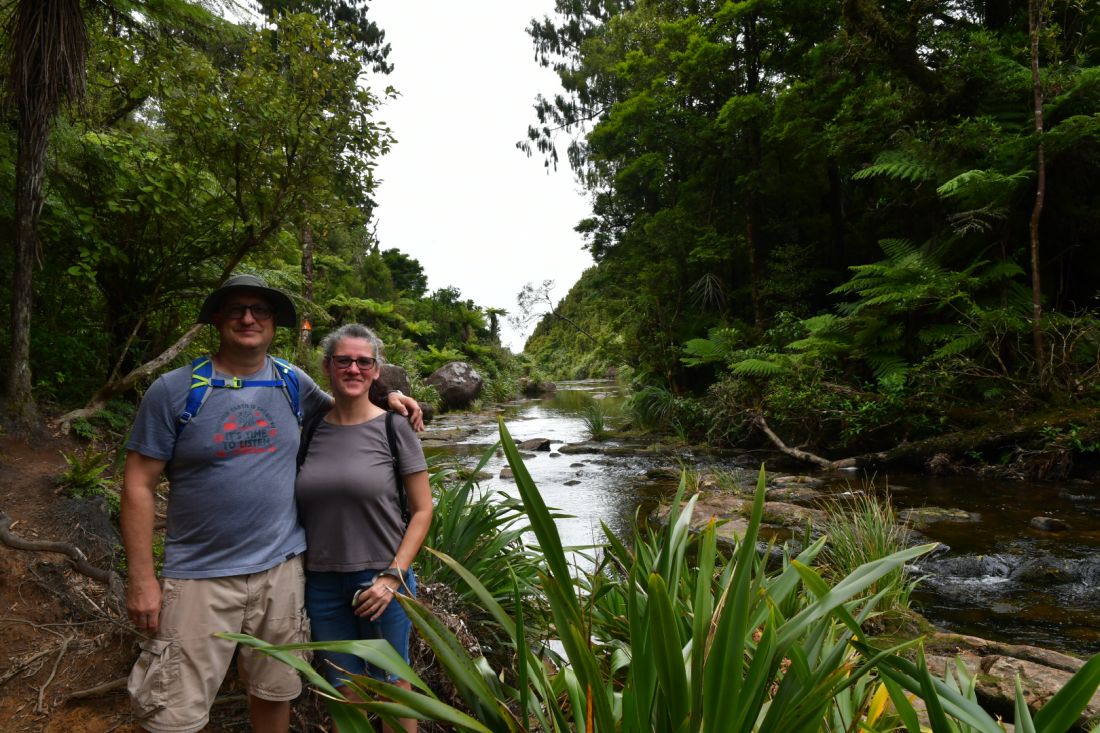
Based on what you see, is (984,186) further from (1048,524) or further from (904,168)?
(1048,524)

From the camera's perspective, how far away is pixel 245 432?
1.78 m

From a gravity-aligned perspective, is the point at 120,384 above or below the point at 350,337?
below

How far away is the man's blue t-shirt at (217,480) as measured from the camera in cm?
170

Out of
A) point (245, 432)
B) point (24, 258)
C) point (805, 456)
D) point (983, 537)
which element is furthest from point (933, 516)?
point (24, 258)

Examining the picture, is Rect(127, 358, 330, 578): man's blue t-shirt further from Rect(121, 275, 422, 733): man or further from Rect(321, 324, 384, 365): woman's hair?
Rect(321, 324, 384, 365): woman's hair

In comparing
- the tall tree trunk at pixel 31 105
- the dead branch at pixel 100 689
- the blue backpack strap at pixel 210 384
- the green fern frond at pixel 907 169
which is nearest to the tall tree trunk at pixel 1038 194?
the green fern frond at pixel 907 169

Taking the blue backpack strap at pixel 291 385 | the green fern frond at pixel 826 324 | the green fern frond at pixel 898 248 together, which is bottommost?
the blue backpack strap at pixel 291 385

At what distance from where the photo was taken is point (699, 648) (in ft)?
3.78

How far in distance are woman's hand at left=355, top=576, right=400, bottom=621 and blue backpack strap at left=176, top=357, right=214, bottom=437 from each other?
0.71m

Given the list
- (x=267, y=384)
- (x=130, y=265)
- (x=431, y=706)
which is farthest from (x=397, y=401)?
(x=130, y=265)

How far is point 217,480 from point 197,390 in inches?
10.5

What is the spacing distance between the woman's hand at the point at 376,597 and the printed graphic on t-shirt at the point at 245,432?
51 cm

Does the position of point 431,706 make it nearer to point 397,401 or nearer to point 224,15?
point 397,401

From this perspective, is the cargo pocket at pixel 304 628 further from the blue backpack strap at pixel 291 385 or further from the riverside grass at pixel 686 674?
the riverside grass at pixel 686 674
